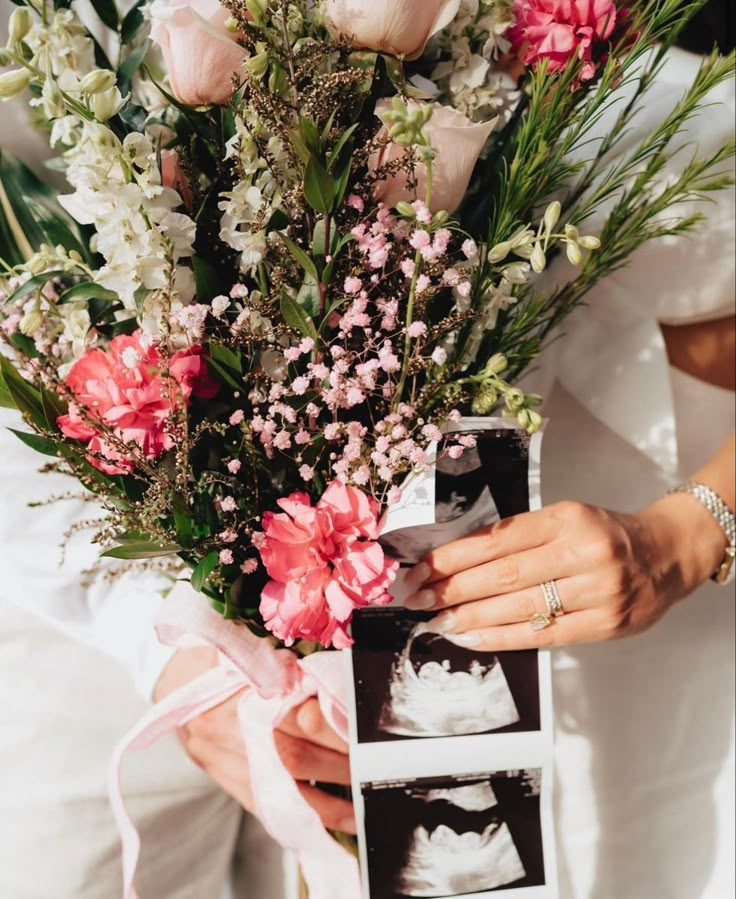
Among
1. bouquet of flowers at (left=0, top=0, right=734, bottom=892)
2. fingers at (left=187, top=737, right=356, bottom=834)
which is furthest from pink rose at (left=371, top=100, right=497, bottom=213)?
fingers at (left=187, top=737, right=356, bottom=834)

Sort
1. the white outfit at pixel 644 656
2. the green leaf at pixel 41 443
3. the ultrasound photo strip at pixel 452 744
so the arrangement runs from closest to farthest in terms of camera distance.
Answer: the green leaf at pixel 41 443, the ultrasound photo strip at pixel 452 744, the white outfit at pixel 644 656

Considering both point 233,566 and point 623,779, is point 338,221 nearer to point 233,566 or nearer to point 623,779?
point 233,566

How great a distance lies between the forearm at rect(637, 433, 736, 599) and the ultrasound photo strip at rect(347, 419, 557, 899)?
23cm

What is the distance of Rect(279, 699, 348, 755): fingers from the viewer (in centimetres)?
77

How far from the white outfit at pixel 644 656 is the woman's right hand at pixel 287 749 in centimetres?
31

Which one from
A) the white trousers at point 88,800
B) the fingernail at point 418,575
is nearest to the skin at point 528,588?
the fingernail at point 418,575

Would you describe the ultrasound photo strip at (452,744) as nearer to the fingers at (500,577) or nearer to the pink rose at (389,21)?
the fingers at (500,577)

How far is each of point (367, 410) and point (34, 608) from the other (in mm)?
550

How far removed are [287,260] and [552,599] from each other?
1.28 feet

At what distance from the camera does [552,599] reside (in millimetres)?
721

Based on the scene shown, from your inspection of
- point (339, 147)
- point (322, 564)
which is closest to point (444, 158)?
point (339, 147)

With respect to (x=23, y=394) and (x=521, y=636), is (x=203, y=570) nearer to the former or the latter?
(x=23, y=394)

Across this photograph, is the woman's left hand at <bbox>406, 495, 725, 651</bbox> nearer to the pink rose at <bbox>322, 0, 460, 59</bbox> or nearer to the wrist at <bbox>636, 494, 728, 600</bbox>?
the wrist at <bbox>636, 494, 728, 600</bbox>

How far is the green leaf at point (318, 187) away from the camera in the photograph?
477mm
